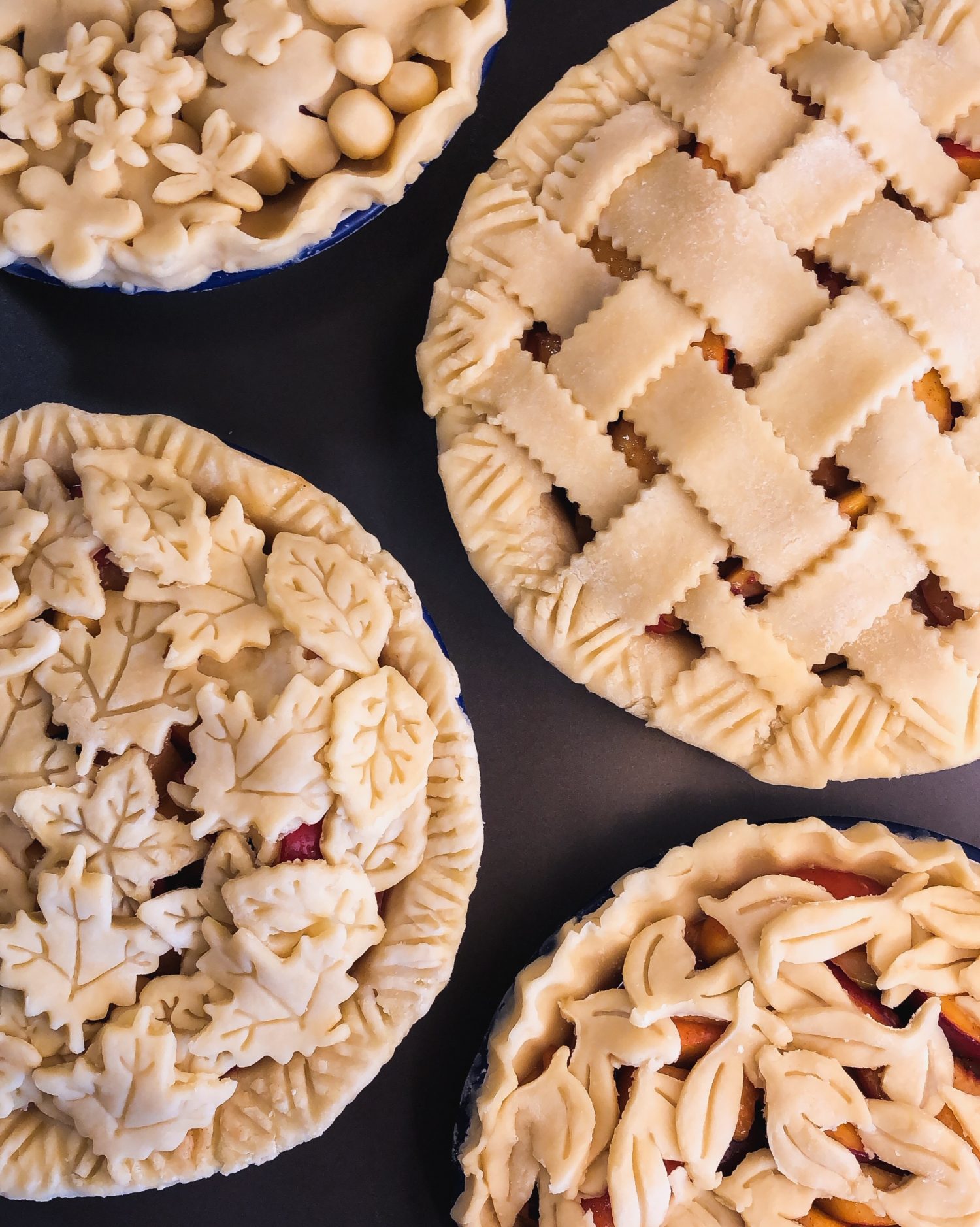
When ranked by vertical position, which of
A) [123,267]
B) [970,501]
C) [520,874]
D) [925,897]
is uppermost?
[970,501]

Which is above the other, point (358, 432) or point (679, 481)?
point (679, 481)

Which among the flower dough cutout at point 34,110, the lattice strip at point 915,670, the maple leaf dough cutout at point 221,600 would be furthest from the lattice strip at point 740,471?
the flower dough cutout at point 34,110

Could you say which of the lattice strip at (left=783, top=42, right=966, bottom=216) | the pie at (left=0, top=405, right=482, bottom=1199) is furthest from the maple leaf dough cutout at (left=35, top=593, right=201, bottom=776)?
the lattice strip at (left=783, top=42, right=966, bottom=216)

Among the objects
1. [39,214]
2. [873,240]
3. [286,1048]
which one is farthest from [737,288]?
[286,1048]

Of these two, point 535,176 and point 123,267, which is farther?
point 535,176

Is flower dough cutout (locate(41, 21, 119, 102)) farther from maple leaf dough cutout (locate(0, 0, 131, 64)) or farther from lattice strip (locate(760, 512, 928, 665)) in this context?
lattice strip (locate(760, 512, 928, 665))

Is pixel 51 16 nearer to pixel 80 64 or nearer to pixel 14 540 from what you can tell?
pixel 80 64

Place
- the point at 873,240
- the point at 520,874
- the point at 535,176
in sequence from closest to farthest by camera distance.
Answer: the point at 873,240
the point at 535,176
the point at 520,874

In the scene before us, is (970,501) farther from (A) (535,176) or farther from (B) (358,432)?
(B) (358,432)
